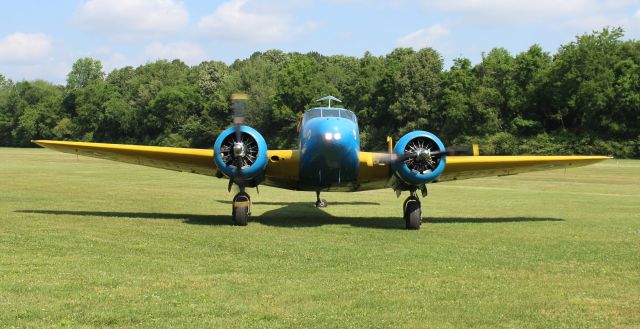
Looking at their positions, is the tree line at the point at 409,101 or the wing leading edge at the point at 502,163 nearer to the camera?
the wing leading edge at the point at 502,163

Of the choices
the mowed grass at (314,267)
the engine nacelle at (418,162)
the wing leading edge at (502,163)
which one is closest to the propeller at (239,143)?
the mowed grass at (314,267)

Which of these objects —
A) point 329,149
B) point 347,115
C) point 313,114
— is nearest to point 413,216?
point 329,149

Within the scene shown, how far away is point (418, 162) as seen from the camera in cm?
1568

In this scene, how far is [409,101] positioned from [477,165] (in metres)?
62.0

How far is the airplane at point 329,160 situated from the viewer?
50.2 ft

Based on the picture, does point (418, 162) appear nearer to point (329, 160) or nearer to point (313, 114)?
point (329, 160)

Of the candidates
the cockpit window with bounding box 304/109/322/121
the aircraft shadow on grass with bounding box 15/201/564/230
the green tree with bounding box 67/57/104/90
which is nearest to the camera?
the cockpit window with bounding box 304/109/322/121

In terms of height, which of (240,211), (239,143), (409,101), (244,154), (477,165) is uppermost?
(409,101)

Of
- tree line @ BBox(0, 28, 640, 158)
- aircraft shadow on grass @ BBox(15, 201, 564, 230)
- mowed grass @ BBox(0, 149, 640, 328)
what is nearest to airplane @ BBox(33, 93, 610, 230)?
aircraft shadow on grass @ BBox(15, 201, 564, 230)

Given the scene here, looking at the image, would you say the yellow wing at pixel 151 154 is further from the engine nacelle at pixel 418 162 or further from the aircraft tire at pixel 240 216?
the engine nacelle at pixel 418 162

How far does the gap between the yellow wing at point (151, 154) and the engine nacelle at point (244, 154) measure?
4.20 feet

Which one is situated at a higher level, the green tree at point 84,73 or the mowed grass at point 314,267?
the green tree at point 84,73

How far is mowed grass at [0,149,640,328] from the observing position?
7.24 meters

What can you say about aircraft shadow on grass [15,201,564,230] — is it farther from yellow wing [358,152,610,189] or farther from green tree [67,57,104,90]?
green tree [67,57,104,90]
